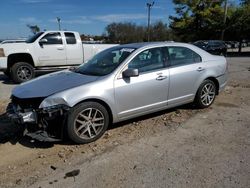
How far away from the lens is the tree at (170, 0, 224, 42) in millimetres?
36722

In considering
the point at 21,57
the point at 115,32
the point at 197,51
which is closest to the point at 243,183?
the point at 197,51

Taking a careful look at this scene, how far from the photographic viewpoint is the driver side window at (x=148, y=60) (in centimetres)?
518

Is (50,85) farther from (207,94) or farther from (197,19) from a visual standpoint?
(197,19)

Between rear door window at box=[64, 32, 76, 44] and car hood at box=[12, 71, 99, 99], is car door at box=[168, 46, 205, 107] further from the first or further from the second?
rear door window at box=[64, 32, 76, 44]

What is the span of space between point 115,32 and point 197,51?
186 feet

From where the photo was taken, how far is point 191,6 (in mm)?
38969

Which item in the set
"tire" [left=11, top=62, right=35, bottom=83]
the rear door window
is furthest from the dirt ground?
the rear door window

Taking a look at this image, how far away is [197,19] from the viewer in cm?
3859

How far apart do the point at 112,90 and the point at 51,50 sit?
7.12 metres

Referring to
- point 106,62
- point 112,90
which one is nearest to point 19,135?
point 112,90

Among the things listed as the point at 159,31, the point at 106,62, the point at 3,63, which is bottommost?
the point at 3,63

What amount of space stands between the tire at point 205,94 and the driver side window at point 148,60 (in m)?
1.20

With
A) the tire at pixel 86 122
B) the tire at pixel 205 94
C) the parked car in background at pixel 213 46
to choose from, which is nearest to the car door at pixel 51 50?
the tire at pixel 205 94

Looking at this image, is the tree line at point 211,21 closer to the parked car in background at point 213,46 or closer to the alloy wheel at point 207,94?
Result: the parked car in background at point 213,46
